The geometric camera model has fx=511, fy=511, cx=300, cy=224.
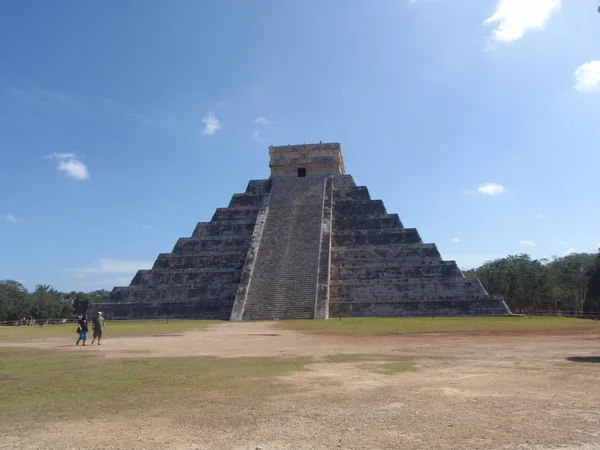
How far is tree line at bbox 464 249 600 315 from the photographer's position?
42.0m

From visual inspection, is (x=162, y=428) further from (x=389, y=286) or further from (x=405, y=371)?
(x=389, y=286)

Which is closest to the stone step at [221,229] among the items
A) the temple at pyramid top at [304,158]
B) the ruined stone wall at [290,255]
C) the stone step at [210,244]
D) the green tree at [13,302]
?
the stone step at [210,244]

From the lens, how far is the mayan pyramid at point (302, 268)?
24.4 m

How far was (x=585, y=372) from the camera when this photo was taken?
7.93m

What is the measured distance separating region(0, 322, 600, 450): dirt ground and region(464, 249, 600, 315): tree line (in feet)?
116

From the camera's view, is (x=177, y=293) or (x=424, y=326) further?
(x=177, y=293)

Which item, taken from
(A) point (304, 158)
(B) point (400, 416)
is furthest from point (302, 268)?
(B) point (400, 416)

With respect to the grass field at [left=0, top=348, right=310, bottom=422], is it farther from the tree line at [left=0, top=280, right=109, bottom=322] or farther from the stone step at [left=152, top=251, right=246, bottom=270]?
the tree line at [left=0, top=280, right=109, bottom=322]

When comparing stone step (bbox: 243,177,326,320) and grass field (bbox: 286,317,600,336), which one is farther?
stone step (bbox: 243,177,326,320)

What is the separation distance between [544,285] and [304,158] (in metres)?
23.0

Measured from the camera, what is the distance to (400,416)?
17.7 ft

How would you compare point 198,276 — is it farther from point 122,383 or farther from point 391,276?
point 122,383

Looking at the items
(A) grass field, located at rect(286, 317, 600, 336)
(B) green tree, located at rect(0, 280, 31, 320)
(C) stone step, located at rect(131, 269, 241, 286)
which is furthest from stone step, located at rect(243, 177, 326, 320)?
(B) green tree, located at rect(0, 280, 31, 320)

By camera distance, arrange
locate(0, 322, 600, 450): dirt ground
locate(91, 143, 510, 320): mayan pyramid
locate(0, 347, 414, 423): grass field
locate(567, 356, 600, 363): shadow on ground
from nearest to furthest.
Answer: locate(0, 322, 600, 450): dirt ground → locate(0, 347, 414, 423): grass field → locate(567, 356, 600, 363): shadow on ground → locate(91, 143, 510, 320): mayan pyramid
